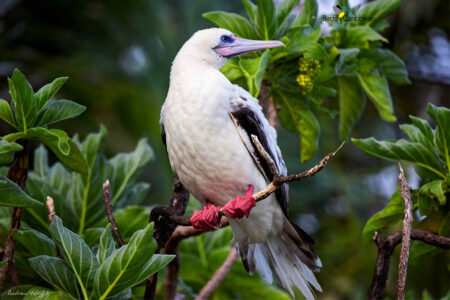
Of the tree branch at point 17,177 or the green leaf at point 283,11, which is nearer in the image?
the tree branch at point 17,177

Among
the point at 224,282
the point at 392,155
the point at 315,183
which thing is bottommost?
the point at 315,183

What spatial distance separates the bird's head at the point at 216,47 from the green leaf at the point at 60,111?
0.96 m

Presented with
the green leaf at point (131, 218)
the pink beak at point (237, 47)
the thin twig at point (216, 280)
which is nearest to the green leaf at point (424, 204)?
the thin twig at point (216, 280)

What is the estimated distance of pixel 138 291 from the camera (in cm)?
496

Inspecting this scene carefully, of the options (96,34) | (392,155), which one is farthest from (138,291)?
(96,34)

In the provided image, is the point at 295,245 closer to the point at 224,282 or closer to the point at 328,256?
the point at 224,282

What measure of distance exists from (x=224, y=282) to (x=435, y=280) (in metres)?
2.96

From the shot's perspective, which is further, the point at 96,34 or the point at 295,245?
the point at 96,34

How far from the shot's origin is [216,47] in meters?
4.86

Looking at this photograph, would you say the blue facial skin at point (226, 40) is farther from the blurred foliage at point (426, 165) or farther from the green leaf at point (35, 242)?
the green leaf at point (35, 242)

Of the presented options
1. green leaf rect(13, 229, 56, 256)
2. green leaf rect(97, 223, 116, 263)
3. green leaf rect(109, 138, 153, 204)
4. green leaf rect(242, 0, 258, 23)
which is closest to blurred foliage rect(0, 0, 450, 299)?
green leaf rect(109, 138, 153, 204)

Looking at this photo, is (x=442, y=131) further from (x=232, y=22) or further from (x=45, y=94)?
(x=45, y=94)

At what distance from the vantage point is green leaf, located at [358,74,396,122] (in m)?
5.23

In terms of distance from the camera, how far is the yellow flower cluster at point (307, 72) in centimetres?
485
